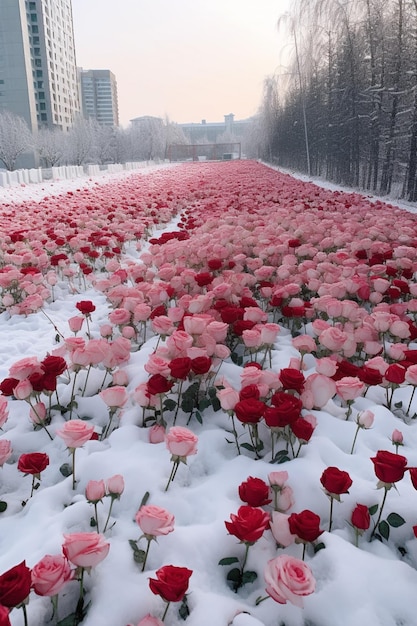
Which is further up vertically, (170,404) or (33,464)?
(33,464)

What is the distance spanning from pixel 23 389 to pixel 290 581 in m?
1.77

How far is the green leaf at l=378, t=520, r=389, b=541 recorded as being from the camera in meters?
2.03

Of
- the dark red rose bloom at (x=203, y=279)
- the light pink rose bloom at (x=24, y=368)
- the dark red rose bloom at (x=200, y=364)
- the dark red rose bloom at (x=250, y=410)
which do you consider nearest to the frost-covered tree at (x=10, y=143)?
the dark red rose bloom at (x=203, y=279)

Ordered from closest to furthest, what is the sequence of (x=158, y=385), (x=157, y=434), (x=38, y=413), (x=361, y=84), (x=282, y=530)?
(x=282, y=530) → (x=158, y=385) → (x=157, y=434) → (x=38, y=413) → (x=361, y=84)

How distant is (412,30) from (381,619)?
56.5 ft

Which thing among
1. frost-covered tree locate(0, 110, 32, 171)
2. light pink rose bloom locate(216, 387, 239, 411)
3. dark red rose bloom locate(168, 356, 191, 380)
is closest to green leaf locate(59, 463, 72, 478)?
dark red rose bloom locate(168, 356, 191, 380)

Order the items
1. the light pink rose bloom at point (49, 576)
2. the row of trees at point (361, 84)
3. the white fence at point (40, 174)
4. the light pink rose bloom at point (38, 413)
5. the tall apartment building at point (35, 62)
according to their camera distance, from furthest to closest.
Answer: the tall apartment building at point (35, 62) → the white fence at point (40, 174) → the row of trees at point (361, 84) → the light pink rose bloom at point (38, 413) → the light pink rose bloom at point (49, 576)

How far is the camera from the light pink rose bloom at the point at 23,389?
8.32 ft

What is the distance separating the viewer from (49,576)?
1.40 m

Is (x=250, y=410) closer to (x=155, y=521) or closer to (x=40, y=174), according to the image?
(x=155, y=521)

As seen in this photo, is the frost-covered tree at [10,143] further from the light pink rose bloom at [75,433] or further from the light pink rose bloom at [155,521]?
the light pink rose bloom at [155,521]

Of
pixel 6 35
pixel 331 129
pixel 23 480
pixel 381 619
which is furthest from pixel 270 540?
pixel 6 35

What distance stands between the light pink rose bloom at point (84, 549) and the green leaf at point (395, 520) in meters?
1.27

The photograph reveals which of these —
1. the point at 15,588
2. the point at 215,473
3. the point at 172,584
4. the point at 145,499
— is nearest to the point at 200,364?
the point at 215,473
